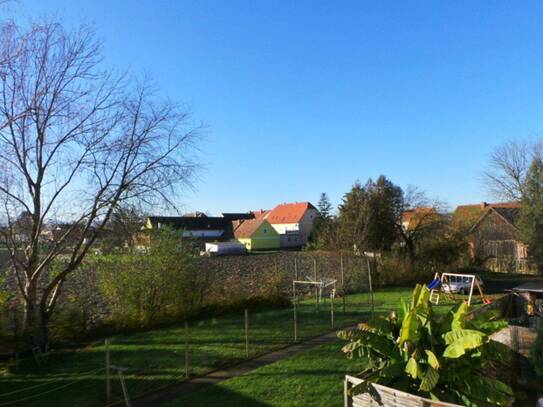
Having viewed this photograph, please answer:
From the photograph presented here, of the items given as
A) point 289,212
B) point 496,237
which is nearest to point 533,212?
point 496,237

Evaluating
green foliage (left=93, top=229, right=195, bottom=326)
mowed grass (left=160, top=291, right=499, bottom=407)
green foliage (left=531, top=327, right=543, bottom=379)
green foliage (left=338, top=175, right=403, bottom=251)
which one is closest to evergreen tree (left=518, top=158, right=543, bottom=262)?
green foliage (left=338, top=175, right=403, bottom=251)

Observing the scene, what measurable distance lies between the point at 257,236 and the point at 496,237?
3988 centimetres

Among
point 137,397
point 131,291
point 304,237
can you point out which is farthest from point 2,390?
point 304,237

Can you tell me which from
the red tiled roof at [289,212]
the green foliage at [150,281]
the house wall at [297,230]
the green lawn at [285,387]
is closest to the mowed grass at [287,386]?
the green lawn at [285,387]

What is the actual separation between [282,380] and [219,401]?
1.48 metres

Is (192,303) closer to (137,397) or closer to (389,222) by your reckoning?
(137,397)

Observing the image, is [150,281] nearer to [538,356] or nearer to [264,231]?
[538,356]

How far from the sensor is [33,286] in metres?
11.1

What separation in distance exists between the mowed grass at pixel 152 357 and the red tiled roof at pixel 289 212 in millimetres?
65674

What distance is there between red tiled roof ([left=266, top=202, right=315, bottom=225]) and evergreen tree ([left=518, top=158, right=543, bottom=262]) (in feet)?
174

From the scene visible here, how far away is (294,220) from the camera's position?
81.7 metres

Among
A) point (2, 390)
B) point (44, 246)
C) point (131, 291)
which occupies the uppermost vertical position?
point (44, 246)

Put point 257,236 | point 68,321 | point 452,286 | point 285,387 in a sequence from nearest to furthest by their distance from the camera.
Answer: point 285,387 → point 68,321 → point 452,286 → point 257,236

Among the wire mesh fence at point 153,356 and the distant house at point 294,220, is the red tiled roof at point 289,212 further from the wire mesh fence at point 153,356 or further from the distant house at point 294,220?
the wire mesh fence at point 153,356
